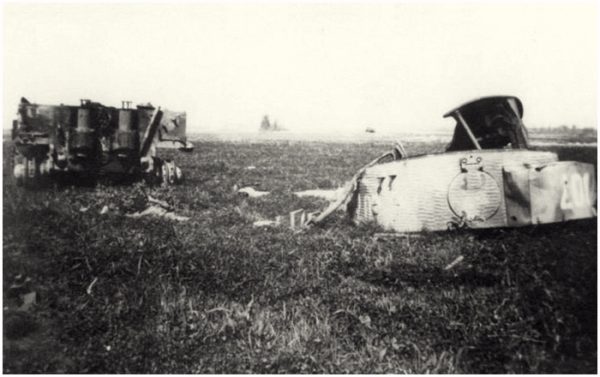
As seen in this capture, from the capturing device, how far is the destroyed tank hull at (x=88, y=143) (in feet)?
30.3

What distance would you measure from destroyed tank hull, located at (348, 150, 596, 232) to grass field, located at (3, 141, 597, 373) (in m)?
0.22

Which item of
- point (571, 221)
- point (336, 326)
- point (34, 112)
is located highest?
point (34, 112)

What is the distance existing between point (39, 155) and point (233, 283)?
7044 millimetres

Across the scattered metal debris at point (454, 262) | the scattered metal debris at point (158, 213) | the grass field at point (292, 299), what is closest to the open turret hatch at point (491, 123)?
the grass field at point (292, 299)

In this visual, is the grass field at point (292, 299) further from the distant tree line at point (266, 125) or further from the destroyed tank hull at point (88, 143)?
the distant tree line at point (266, 125)

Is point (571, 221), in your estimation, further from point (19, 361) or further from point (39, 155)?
point (39, 155)

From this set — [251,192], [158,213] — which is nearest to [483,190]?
[158,213]

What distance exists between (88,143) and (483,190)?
315 inches

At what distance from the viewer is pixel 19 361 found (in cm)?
352

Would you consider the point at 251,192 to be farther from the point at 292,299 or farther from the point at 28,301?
the point at 28,301

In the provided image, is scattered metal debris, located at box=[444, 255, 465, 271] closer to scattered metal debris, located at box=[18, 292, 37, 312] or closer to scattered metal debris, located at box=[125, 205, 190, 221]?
scattered metal debris, located at box=[18, 292, 37, 312]

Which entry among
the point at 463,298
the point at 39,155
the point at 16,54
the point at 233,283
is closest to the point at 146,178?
the point at 39,155

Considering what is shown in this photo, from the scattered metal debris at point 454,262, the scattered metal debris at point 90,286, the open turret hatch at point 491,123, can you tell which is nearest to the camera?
the scattered metal debris at point 90,286

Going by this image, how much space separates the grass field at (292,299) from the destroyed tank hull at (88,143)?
11.3 ft
